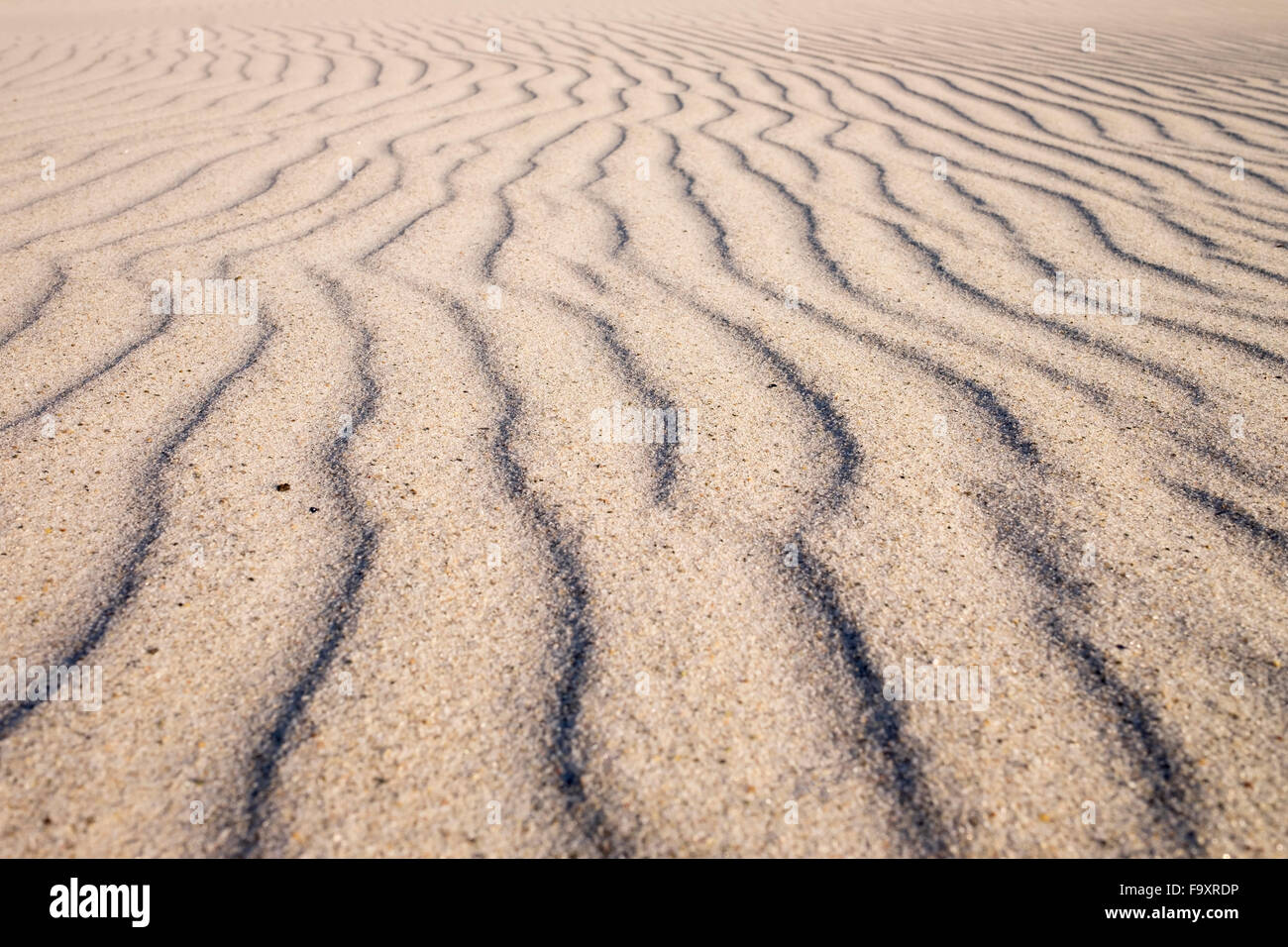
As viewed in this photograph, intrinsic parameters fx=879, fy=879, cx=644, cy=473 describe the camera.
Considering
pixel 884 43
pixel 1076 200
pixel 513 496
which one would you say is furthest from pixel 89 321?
pixel 884 43

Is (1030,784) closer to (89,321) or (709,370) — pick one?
(709,370)

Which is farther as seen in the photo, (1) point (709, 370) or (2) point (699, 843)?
(1) point (709, 370)

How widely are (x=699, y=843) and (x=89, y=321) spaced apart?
187cm

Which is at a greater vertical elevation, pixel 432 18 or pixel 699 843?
pixel 432 18

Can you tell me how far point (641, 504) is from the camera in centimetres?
144

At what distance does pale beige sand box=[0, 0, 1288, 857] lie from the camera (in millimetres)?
978

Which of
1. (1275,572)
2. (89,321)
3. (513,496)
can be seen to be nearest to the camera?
(1275,572)

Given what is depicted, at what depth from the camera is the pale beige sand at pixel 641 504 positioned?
978 millimetres

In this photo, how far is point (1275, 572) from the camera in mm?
1284

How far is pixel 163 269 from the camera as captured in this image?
2289mm
